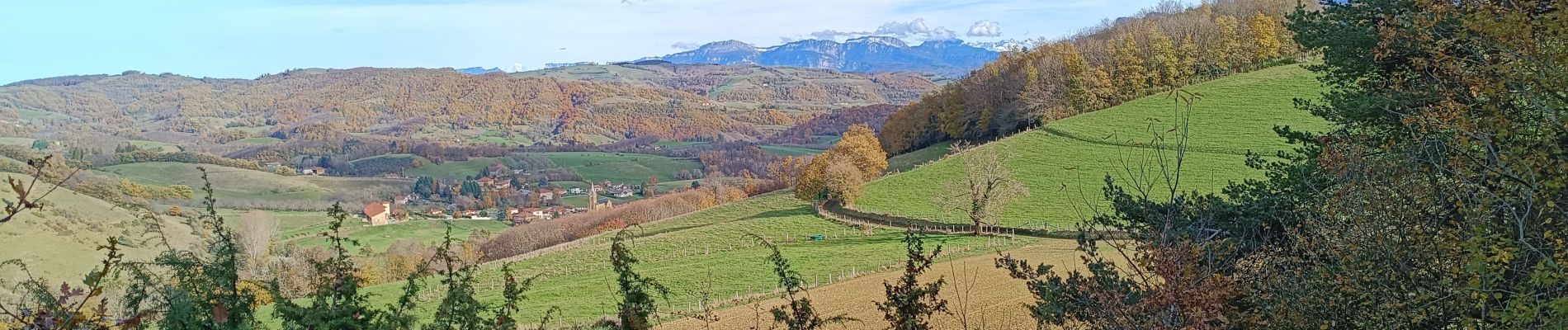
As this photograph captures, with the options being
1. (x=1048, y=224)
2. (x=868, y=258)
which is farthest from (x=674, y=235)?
(x=1048, y=224)

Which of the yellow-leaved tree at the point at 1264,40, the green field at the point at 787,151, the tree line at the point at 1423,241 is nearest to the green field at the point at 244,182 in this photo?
the green field at the point at 787,151

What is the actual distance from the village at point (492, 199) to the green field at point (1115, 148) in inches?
2343

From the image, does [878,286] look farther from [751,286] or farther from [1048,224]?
[1048,224]

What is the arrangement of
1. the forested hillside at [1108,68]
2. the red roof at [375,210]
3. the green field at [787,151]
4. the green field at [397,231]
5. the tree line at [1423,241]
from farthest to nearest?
the green field at [787,151] → the red roof at [375,210] → the green field at [397,231] → the forested hillside at [1108,68] → the tree line at [1423,241]

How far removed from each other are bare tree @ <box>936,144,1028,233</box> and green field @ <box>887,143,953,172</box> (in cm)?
1491

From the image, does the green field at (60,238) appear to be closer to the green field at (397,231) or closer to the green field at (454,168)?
the green field at (397,231)

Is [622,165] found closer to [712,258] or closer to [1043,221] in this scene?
[712,258]

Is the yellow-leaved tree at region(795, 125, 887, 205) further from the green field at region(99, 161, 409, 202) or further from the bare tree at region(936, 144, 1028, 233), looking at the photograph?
the green field at region(99, 161, 409, 202)

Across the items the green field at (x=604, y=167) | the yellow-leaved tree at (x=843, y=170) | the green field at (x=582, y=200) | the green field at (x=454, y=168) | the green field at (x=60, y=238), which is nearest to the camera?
the yellow-leaved tree at (x=843, y=170)

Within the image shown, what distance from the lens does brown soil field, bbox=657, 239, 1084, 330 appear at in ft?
55.0

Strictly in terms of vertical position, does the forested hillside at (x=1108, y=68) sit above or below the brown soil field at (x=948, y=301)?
above

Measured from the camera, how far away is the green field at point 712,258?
30.7 m

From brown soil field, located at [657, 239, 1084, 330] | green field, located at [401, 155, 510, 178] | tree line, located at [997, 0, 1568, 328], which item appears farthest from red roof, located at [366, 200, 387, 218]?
tree line, located at [997, 0, 1568, 328]

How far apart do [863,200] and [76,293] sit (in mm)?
45908
